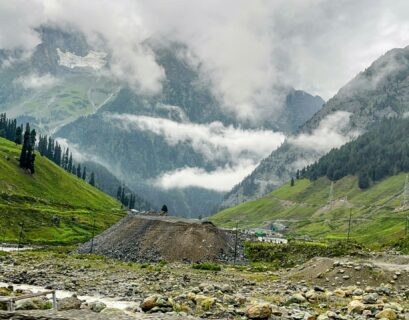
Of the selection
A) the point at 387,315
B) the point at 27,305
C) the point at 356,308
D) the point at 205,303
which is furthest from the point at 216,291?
the point at 27,305

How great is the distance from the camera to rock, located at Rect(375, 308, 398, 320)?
39031 millimetres

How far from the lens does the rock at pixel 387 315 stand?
128ft

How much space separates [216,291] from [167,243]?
64585 millimetres

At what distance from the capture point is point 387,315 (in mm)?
39312

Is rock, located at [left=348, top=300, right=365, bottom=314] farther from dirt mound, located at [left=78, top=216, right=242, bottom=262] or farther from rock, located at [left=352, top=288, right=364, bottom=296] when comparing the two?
dirt mound, located at [left=78, top=216, right=242, bottom=262]

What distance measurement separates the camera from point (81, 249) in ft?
447

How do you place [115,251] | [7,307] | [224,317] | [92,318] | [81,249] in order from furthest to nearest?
[81,249] → [115,251] → [224,317] → [7,307] → [92,318]

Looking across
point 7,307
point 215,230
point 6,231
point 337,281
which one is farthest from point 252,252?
point 7,307

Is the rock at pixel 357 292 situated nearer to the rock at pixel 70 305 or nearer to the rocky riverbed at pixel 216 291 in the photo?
the rocky riverbed at pixel 216 291

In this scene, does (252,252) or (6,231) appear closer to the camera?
(252,252)

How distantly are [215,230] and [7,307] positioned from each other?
A: 9973 cm

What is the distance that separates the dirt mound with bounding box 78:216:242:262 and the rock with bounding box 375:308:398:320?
75.7 metres

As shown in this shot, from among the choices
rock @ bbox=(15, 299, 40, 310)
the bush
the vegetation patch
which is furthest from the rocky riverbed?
the vegetation patch

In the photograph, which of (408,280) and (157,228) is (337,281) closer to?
(408,280)
